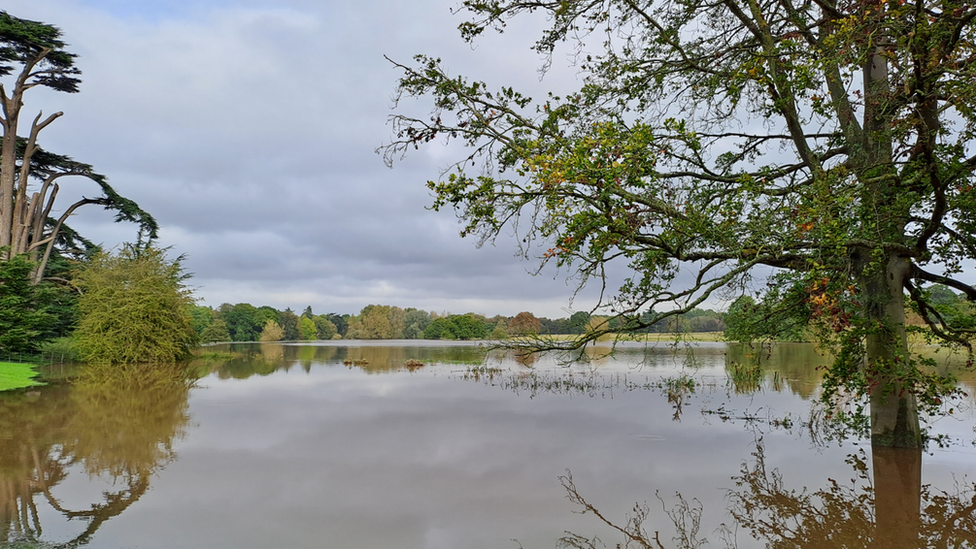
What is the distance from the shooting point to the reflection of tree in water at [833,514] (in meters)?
5.16

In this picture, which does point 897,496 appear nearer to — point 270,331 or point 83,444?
point 83,444

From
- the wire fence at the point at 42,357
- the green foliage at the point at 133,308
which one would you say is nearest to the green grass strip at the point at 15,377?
the wire fence at the point at 42,357

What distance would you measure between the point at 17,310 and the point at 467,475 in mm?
21952

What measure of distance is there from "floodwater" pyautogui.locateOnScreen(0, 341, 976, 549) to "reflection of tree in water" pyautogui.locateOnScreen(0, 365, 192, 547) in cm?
4

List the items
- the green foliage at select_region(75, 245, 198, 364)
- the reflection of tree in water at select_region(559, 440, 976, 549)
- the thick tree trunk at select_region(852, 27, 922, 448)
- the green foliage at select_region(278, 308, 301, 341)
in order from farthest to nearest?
the green foliage at select_region(278, 308, 301, 341) → the green foliage at select_region(75, 245, 198, 364) → the thick tree trunk at select_region(852, 27, 922, 448) → the reflection of tree in water at select_region(559, 440, 976, 549)

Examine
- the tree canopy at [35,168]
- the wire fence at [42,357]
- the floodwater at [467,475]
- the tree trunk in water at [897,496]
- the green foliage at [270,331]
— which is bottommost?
the floodwater at [467,475]

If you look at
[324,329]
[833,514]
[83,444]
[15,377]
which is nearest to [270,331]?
[324,329]

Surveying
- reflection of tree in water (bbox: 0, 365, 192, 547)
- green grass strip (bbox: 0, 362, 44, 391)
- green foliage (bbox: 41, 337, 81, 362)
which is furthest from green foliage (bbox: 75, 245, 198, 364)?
reflection of tree in water (bbox: 0, 365, 192, 547)

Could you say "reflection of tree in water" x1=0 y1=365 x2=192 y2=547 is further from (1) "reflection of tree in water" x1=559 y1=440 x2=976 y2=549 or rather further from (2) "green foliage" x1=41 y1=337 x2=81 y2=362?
(2) "green foliage" x1=41 y1=337 x2=81 y2=362

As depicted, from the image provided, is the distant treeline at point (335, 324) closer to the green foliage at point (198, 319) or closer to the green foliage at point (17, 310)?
the green foliage at point (198, 319)

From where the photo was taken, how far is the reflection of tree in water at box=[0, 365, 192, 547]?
5.72 metres

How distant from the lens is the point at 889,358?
7.62 meters

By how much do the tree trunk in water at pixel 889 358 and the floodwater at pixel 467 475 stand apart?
1.19 feet

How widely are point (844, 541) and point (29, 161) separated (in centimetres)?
3495
